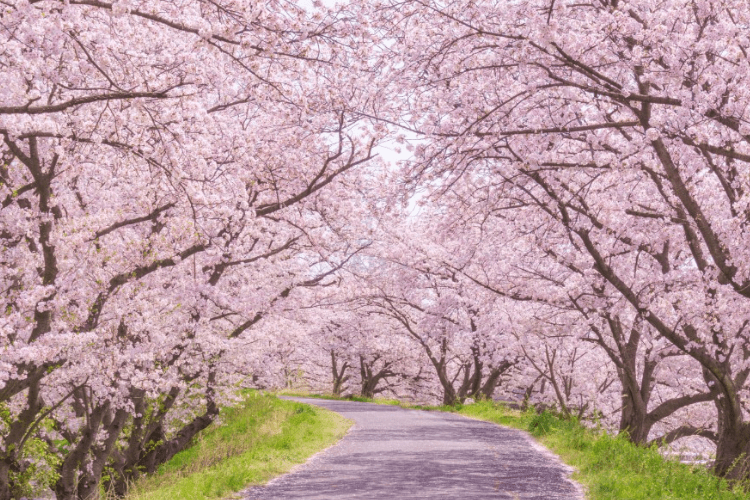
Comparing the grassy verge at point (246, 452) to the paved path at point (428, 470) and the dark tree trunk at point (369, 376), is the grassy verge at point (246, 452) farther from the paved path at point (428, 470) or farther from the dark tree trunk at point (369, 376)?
the dark tree trunk at point (369, 376)

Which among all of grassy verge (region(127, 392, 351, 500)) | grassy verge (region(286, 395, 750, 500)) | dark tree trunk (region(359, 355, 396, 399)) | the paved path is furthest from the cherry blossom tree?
dark tree trunk (region(359, 355, 396, 399))

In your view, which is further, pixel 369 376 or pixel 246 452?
pixel 369 376

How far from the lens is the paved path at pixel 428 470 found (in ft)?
31.0

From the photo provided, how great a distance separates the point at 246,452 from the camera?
46.5ft

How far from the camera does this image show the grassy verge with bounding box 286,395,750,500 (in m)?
9.14

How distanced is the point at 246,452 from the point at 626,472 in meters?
7.49

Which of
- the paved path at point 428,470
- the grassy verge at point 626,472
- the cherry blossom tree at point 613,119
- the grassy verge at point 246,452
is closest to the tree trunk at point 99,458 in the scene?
the grassy verge at point 246,452

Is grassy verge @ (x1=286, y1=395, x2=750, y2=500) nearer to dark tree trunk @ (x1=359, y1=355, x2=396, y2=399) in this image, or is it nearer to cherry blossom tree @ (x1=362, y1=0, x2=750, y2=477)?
cherry blossom tree @ (x1=362, y1=0, x2=750, y2=477)

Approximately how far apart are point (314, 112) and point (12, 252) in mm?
5468

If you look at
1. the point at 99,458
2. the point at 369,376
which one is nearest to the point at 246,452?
the point at 99,458

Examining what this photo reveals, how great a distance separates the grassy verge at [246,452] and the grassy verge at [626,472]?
501 centimetres

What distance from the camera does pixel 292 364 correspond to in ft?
188

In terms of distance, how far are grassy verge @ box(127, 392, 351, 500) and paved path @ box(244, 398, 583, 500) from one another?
41cm

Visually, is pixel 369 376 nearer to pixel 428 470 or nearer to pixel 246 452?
pixel 246 452
